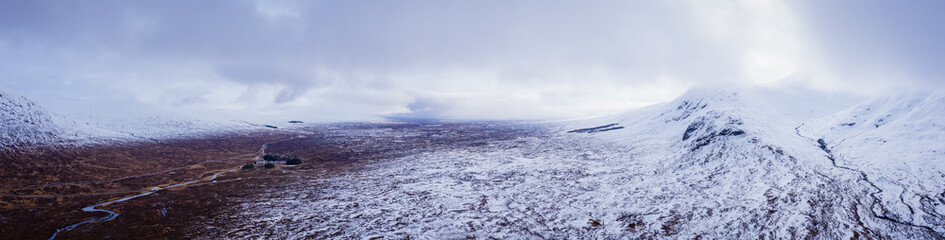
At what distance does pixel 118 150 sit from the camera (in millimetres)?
38938

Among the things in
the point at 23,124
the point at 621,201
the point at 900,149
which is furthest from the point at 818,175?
the point at 23,124

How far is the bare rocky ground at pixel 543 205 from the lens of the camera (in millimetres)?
13555

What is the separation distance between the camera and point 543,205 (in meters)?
17.9

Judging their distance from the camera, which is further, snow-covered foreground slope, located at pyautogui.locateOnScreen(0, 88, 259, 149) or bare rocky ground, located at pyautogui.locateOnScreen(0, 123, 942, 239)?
snow-covered foreground slope, located at pyautogui.locateOnScreen(0, 88, 259, 149)

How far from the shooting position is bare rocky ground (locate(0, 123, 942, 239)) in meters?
13.6

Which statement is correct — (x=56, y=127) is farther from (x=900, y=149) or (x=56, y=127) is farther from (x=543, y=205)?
(x=900, y=149)

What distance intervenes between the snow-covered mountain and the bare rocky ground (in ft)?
0.38

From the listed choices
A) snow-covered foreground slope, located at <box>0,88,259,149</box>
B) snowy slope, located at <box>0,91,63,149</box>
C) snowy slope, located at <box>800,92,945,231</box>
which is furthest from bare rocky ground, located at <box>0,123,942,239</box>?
snow-covered foreground slope, located at <box>0,88,259,149</box>

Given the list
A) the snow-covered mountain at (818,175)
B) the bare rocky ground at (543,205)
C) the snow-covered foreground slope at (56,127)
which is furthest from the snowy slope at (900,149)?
the snow-covered foreground slope at (56,127)

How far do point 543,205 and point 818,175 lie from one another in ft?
55.1

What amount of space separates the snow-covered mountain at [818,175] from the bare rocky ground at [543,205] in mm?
115

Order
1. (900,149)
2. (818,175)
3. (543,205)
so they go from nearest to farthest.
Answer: (543,205)
(818,175)
(900,149)

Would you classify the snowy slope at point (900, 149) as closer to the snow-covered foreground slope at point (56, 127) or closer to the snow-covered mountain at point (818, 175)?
the snow-covered mountain at point (818, 175)

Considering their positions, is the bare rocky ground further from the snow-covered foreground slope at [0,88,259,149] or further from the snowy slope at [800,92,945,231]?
the snow-covered foreground slope at [0,88,259,149]
